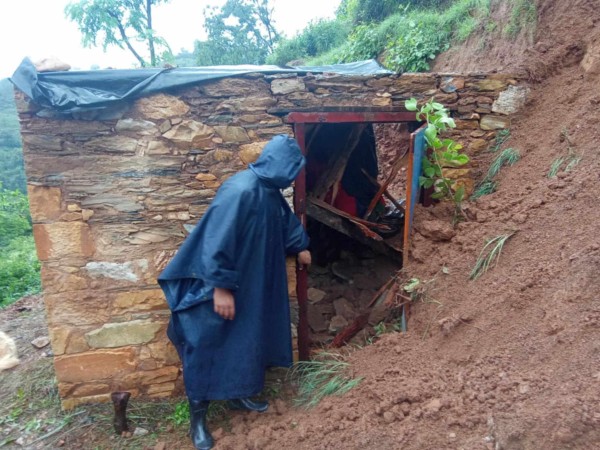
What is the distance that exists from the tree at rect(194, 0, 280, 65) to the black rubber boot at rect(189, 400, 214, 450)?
1629 cm

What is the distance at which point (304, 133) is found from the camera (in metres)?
3.22

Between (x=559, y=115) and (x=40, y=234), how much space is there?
12.1 feet

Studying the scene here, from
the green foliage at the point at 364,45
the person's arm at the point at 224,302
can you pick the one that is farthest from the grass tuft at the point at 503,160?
the green foliage at the point at 364,45

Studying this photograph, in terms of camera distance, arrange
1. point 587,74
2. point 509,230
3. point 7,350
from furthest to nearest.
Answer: point 7,350 → point 587,74 → point 509,230

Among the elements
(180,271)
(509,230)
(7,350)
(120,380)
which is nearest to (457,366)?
(509,230)

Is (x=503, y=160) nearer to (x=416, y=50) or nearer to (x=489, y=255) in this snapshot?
(x=489, y=255)

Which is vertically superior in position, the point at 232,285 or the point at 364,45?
the point at 364,45

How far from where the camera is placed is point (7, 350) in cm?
407

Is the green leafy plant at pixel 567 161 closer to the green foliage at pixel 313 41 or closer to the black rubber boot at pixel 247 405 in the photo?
the black rubber boot at pixel 247 405

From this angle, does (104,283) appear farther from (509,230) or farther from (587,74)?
(587,74)

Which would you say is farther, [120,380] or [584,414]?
[120,380]

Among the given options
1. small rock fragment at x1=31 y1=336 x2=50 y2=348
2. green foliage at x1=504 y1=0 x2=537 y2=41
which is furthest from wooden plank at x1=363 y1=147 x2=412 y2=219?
small rock fragment at x1=31 y1=336 x2=50 y2=348

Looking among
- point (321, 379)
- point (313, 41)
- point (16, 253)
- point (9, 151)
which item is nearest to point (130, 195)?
point (321, 379)

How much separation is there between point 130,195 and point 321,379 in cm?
180
